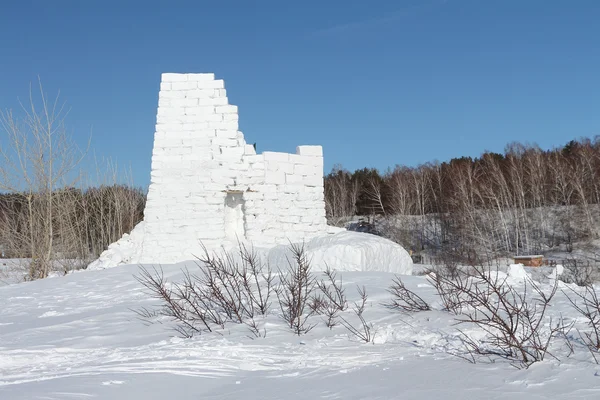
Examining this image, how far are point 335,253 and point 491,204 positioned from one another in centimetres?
2372

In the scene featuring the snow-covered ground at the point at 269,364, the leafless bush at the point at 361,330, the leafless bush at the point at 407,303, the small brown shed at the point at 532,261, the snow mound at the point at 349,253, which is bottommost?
the snow-covered ground at the point at 269,364

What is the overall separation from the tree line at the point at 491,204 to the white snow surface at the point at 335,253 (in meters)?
16.8

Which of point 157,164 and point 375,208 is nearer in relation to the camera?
point 157,164

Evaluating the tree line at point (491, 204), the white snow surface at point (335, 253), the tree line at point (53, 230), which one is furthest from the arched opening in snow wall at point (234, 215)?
the tree line at point (491, 204)

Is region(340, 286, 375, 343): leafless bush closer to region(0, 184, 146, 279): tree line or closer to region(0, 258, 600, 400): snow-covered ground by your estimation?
region(0, 258, 600, 400): snow-covered ground

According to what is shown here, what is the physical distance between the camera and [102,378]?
4105 millimetres

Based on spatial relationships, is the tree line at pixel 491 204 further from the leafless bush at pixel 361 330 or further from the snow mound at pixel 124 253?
the leafless bush at pixel 361 330

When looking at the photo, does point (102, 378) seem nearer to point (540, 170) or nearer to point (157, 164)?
point (157, 164)

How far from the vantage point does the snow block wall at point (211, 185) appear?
11344 millimetres

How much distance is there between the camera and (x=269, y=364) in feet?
14.7

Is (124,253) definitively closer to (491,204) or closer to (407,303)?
(407,303)

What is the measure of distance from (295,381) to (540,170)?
31.2 meters

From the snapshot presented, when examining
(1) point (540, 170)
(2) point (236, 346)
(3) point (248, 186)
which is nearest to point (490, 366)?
(2) point (236, 346)

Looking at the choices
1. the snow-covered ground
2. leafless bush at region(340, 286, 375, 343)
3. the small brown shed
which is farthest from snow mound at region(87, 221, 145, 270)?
the small brown shed
